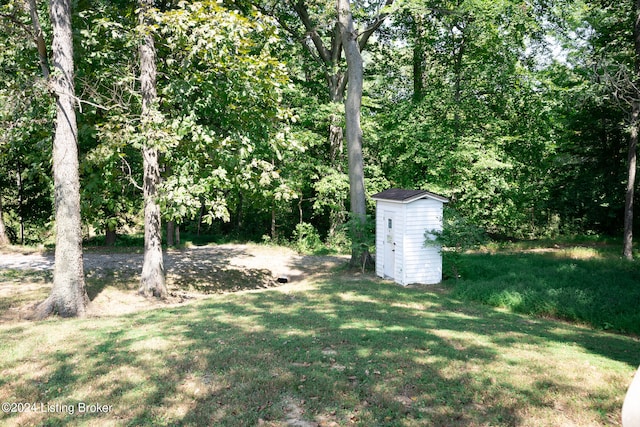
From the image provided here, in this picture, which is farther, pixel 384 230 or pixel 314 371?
pixel 384 230

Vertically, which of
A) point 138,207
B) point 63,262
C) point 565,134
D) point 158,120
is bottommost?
point 63,262

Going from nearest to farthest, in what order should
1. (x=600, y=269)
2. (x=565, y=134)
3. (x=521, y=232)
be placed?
1. (x=600, y=269)
2. (x=565, y=134)
3. (x=521, y=232)

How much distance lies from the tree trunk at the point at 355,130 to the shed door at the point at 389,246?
1.25 m

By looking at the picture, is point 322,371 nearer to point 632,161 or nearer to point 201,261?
point 201,261

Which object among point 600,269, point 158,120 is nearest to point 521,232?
point 600,269

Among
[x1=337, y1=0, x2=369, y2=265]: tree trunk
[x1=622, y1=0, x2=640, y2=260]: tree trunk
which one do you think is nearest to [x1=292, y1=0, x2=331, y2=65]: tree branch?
[x1=337, y1=0, x2=369, y2=265]: tree trunk

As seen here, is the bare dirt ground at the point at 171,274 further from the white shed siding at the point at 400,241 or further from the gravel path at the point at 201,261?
the white shed siding at the point at 400,241

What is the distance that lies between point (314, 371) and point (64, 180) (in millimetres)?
7179

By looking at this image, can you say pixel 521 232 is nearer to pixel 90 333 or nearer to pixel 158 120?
pixel 158 120

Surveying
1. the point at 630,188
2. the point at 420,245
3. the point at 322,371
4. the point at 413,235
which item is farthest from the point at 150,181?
the point at 630,188

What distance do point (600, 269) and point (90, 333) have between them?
12.8m

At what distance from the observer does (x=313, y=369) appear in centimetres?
561

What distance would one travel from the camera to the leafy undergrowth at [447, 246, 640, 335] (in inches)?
372

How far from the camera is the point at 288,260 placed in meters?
18.3
